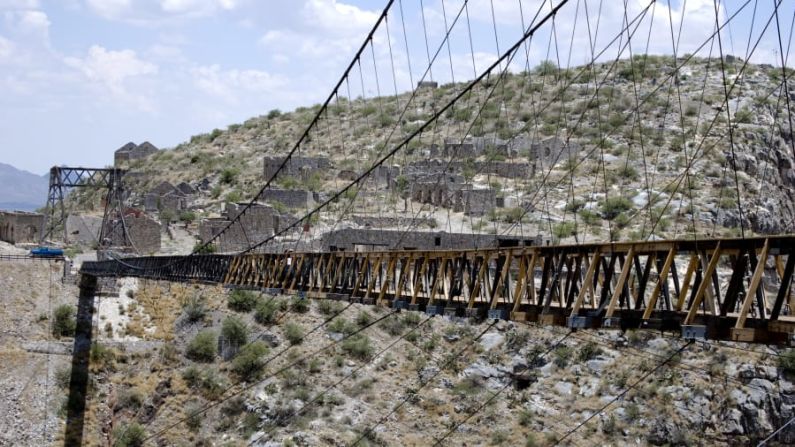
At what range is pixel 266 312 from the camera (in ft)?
108

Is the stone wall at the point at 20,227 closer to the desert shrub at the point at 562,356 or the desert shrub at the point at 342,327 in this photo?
the desert shrub at the point at 342,327

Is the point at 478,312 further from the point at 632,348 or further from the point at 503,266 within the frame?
the point at 632,348

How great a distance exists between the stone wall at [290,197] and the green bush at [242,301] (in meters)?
14.4

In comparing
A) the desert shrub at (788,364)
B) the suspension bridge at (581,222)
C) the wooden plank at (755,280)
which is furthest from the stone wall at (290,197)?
the wooden plank at (755,280)

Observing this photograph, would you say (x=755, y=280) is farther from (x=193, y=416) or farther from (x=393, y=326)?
(x=393, y=326)

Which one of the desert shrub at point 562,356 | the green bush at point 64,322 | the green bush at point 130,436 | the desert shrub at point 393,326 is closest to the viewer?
the green bush at point 130,436

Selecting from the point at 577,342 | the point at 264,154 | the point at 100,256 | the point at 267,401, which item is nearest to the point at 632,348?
the point at 577,342

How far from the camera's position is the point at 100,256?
44.6 meters

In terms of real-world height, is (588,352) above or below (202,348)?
below

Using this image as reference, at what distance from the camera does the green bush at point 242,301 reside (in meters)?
33.7

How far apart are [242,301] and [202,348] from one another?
3209 mm

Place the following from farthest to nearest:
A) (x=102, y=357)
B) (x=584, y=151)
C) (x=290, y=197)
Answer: (x=584, y=151), (x=290, y=197), (x=102, y=357)

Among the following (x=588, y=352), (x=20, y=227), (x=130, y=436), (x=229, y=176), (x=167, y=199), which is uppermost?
(x=229, y=176)

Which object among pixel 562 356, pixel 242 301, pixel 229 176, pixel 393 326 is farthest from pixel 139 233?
pixel 562 356
